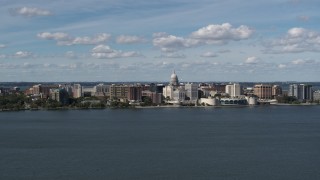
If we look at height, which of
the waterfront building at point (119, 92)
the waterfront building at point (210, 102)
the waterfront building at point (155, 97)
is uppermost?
the waterfront building at point (119, 92)

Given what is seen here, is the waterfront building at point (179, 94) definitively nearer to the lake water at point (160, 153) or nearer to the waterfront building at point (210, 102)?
the waterfront building at point (210, 102)

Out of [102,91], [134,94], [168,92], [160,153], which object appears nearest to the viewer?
[160,153]

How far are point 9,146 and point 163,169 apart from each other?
4.27 meters

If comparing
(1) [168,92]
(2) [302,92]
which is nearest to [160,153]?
(1) [168,92]

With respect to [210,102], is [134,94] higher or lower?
higher

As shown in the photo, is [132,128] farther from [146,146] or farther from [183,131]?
[146,146]

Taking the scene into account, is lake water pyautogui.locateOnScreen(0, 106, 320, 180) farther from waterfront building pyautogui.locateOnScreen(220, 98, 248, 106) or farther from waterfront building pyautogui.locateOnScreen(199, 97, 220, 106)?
waterfront building pyautogui.locateOnScreen(220, 98, 248, 106)

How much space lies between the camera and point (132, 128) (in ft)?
58.3

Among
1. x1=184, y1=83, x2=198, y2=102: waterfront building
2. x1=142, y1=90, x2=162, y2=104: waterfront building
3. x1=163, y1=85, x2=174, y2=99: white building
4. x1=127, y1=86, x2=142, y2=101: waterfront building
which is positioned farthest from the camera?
x1=163, y1=85, x2=174, y2=99: white building

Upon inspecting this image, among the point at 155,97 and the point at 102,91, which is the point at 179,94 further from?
the point at 102,91

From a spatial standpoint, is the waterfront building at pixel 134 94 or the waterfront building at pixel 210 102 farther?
the waterfront building at pixel 134 94

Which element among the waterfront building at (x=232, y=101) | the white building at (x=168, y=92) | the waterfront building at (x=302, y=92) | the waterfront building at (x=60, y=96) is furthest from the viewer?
the waterfront building at (x=302, y=92)

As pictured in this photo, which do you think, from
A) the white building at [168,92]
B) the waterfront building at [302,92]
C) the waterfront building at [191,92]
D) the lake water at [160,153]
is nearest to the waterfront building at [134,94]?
the white building at [168,92]

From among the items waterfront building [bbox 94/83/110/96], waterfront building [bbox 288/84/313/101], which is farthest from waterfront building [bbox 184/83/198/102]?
waterfront building [bbox 288/84/313/101]
